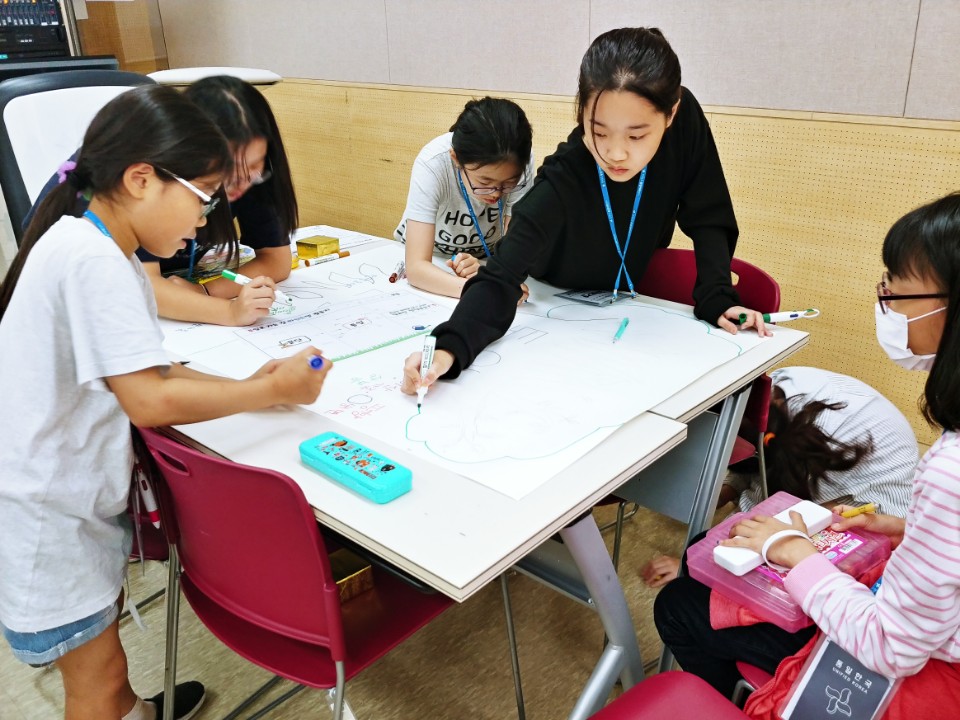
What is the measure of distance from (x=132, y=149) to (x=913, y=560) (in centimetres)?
112

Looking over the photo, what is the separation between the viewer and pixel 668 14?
8.39 ft

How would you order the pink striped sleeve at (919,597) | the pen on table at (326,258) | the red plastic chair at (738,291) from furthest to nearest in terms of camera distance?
Answer: the pen on table at (326,258), the red plastic chair at (738,291), the pink striped sleeve at (919,597)

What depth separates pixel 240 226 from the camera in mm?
1920

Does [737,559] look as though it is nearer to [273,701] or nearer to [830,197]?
[273,701]

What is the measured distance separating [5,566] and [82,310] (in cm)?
42

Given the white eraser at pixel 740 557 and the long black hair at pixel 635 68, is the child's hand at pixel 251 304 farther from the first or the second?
the white eraser at pixel 740 557

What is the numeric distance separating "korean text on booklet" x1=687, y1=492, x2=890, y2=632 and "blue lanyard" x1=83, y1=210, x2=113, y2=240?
0.99 metres

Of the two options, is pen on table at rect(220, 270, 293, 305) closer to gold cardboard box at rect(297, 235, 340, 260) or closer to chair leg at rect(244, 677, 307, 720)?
gold cardboard box at rect(297, 235, 340, 260)

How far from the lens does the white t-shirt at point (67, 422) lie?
0.98m

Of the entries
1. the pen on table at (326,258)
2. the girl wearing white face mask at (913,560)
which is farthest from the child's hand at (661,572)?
the pen on table at (326,258)

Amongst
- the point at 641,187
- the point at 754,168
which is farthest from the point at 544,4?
the point at 641,187

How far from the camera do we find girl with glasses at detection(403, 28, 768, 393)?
4.36ft

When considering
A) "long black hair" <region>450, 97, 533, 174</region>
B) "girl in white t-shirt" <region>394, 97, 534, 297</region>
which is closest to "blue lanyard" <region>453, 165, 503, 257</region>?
"girl in white t-shirt" <region>394, 97, 534, 297</region>

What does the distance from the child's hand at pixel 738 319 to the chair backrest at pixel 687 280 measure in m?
0.20
